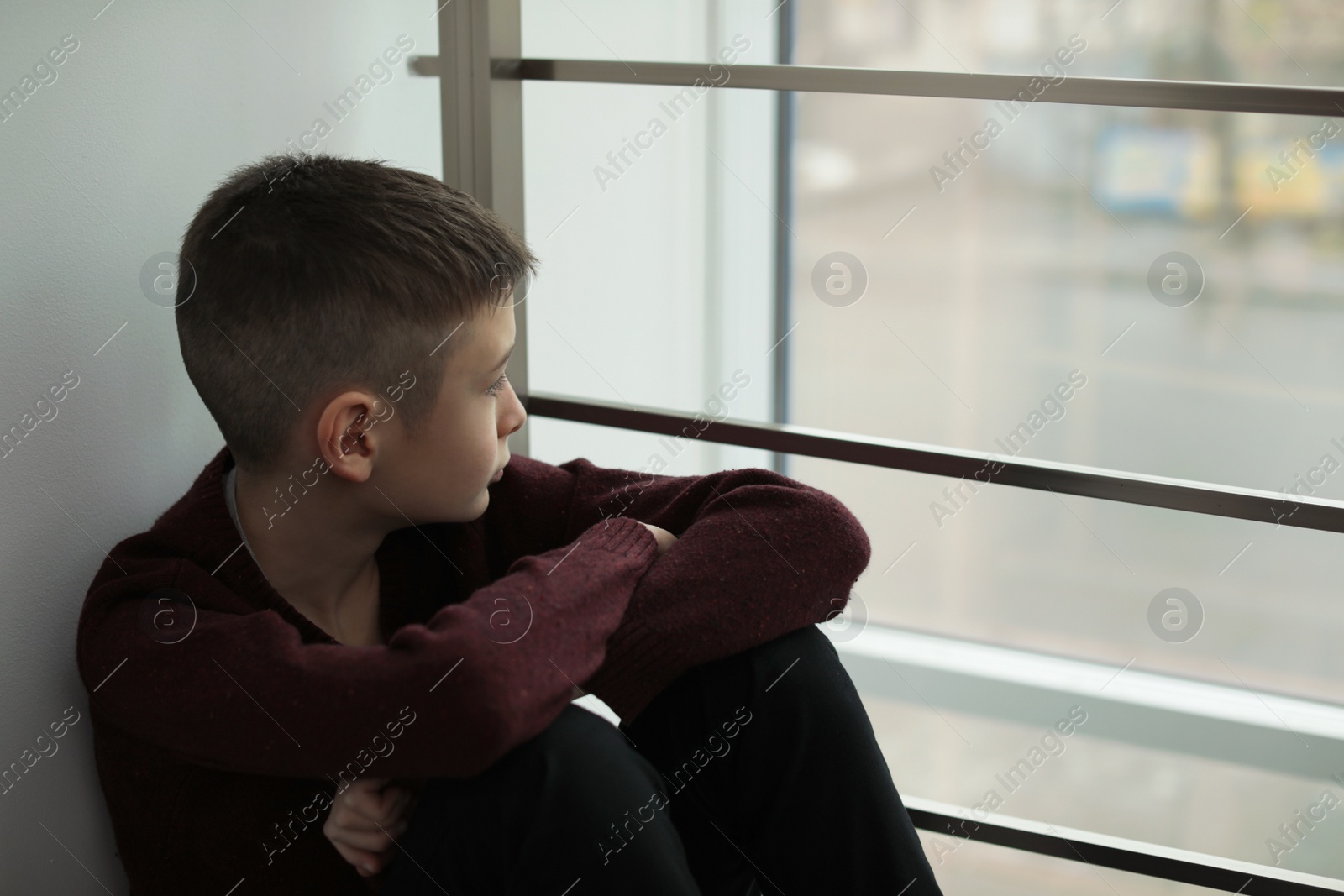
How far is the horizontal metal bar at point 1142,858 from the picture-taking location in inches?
38.4

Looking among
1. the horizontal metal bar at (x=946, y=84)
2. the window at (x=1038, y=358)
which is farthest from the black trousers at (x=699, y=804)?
the window at (x=1038, y=358)

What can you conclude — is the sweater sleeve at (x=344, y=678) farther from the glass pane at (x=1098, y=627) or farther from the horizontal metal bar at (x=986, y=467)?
the glass pane at (x=1098, y=627)

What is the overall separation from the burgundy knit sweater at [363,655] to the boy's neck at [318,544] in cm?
3

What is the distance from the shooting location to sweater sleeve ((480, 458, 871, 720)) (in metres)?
0.82

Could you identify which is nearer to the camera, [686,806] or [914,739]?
[686,806]

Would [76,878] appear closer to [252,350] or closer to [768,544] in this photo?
[252,350]

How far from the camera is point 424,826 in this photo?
743 mm

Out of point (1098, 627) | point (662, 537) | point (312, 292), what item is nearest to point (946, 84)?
point (662, 537)

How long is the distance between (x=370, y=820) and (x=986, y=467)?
Result: 0.60m

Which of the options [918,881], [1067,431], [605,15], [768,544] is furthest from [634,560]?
[1067,431]

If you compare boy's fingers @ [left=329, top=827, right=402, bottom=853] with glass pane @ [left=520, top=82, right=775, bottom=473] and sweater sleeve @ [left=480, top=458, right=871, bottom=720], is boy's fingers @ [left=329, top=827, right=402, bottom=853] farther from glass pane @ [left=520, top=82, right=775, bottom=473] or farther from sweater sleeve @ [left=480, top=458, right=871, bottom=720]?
glass pane @ [left=520, top=82, right=775, bottom=473]

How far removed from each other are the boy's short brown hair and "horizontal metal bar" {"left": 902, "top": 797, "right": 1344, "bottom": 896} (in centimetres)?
64

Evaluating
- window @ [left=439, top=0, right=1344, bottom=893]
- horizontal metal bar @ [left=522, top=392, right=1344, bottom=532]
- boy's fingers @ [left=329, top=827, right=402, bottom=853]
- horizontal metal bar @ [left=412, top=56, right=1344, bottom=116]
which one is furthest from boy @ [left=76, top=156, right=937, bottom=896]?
window @ [left=439, top=0, right=1344, bottom=893]

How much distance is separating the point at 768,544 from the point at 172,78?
62 cm
